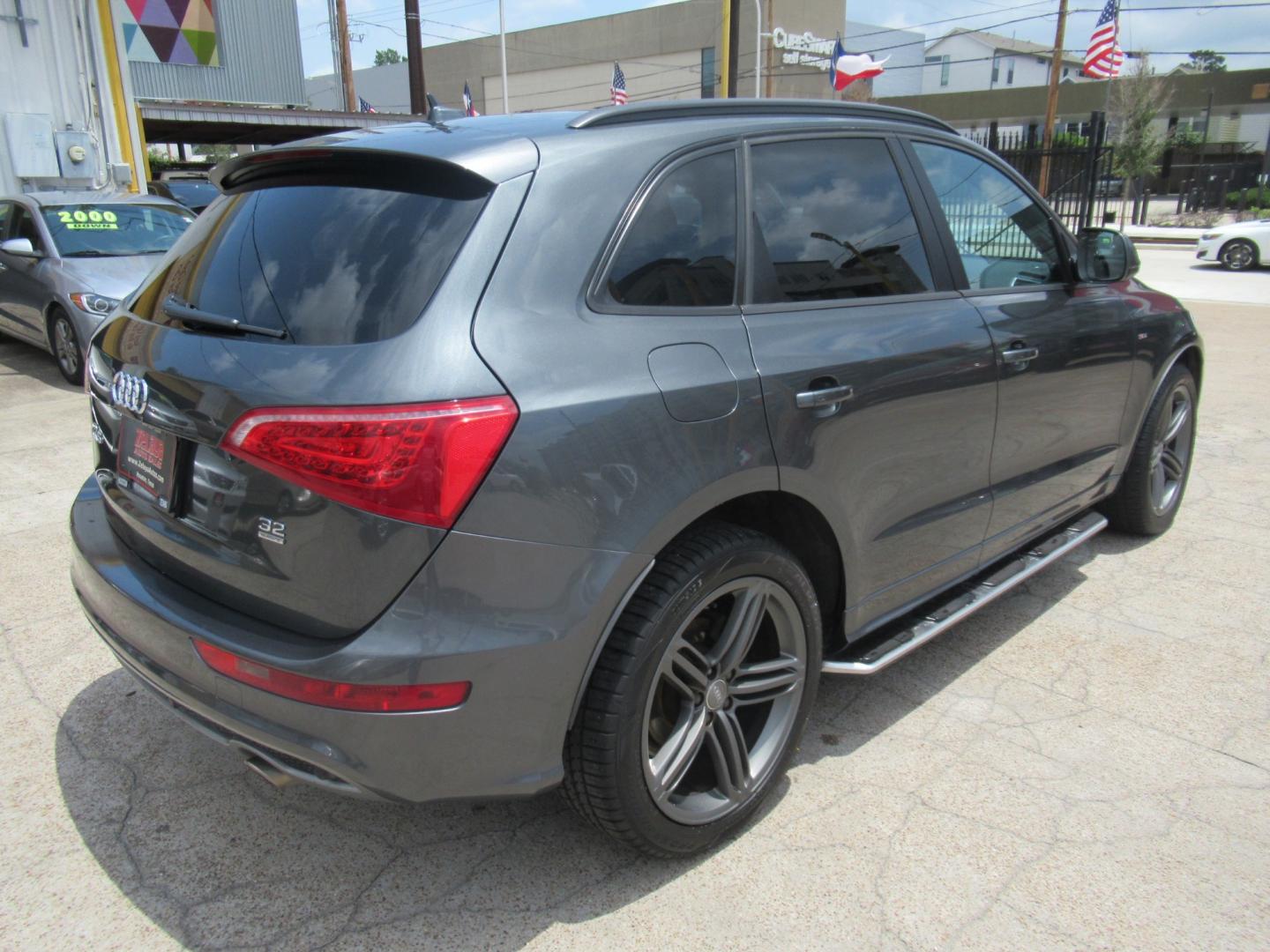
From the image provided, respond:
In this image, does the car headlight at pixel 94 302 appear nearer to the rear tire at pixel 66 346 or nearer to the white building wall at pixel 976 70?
the rear tire at pixel 66 346

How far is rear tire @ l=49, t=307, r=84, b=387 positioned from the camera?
810cm

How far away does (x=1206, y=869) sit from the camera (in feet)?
7.93

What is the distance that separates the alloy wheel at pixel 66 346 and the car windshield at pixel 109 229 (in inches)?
29.0

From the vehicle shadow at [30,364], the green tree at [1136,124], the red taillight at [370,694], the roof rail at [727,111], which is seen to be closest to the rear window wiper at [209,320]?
the red taillight at [370,694]

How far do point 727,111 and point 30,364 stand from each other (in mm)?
9060

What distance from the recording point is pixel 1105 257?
3.81 metres

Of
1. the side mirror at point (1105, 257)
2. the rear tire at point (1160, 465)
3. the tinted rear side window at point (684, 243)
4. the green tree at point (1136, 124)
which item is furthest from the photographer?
the green tree at point (1136, 124)

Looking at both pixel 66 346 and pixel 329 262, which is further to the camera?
pixel 66 346

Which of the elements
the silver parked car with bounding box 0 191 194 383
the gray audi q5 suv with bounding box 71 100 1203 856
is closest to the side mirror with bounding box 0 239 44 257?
the silver parked car with bounding box 0 191 194 383

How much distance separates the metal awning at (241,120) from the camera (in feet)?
70.9

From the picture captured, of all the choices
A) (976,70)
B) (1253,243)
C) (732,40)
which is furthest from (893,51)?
(1253,243)

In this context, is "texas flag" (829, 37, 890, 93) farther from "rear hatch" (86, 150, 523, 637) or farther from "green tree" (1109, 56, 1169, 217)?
"rear hatch" (86, 150, 523, 637)

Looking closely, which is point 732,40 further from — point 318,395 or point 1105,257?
point 318,395

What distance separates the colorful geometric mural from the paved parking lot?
19.4 m
